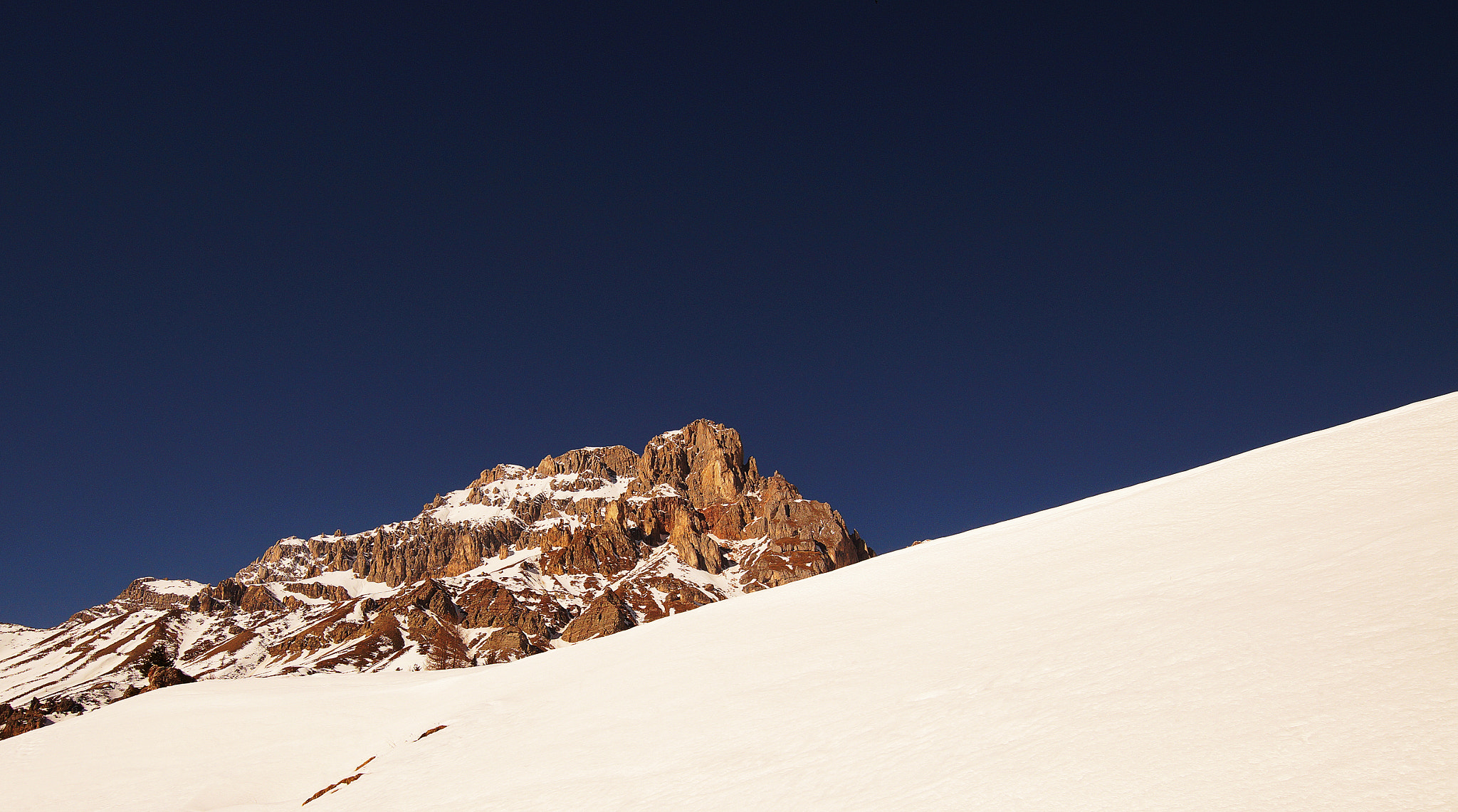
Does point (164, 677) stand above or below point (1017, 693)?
above

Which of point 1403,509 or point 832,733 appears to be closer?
point 832,733

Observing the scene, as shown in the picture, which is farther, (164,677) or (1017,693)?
(164,677)

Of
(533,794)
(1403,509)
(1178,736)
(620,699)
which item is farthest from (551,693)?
(1403,509)

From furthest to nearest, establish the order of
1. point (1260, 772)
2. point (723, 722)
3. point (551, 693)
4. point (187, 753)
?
point (187, 753) < point (551, 693) < point (723, 722) < point (1260, 772)

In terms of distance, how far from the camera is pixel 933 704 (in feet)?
21.6

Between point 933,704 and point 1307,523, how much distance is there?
5684mm

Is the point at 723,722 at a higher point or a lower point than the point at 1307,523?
lower

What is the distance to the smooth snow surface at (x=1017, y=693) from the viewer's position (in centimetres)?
424

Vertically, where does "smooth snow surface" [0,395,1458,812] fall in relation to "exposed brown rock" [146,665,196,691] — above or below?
below

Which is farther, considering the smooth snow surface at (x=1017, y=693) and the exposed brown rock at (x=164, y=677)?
the exposed brown rock at (x=164, y=677)

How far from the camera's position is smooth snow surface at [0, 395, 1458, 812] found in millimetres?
4242

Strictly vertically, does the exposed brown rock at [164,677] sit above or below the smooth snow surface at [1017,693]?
above

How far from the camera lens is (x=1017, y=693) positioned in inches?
242

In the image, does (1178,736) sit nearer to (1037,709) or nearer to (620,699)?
(1037,709)
